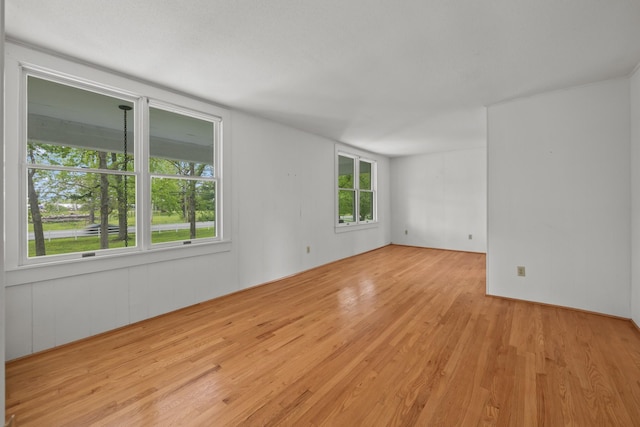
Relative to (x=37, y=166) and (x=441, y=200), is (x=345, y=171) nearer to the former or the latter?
(x=441, y=200)

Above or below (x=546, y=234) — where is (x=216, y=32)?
above

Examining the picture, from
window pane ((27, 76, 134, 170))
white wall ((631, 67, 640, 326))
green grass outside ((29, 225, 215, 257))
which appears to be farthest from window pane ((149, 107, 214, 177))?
white wall ((631, 67, 640, 326))

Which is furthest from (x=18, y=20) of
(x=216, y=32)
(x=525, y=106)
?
(x=525, y=106)

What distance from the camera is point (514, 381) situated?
1896 millimetres

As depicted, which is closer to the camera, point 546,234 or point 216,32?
point 216,32

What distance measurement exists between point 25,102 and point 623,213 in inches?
223

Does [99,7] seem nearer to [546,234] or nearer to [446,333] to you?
[446,333]

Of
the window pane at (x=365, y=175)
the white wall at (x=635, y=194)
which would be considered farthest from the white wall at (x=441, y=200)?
the white wall at (x=635, y=194)

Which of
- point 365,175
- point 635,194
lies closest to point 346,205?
point 365,175

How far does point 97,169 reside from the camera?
268cm

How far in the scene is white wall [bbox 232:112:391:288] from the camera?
394 cm

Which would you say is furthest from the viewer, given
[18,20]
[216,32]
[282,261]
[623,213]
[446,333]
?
[282,261]

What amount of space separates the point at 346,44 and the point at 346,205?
4128 millimetres

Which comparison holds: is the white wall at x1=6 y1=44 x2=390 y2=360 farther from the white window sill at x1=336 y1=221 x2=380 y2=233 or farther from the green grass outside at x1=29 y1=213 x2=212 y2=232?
the green grass outside at x1=29 y1=213 x2=212 y2=232
